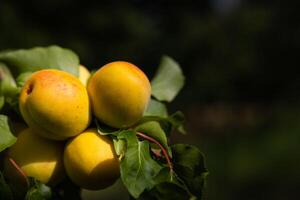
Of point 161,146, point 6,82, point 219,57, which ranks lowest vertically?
point 219,57

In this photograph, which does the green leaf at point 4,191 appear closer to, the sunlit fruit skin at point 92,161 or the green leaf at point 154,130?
the sunlit fruit skin at point 92,161

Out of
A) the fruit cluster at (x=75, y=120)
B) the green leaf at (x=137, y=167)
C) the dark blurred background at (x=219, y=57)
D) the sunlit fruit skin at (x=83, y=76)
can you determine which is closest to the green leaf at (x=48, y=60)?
the sunlit fruit skin at (x=83, y=76)

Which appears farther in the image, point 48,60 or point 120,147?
point 48,60

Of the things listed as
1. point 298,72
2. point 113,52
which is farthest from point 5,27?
point 298,72

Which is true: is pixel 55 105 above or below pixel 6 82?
above

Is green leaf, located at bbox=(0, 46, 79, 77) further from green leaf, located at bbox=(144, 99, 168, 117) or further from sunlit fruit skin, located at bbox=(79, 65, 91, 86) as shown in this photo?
green leaf, located at bbox=(144, 99, 168, 117)

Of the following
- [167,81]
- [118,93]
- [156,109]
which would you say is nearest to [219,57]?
[167,81]

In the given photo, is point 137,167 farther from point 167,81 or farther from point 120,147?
point 167,81
